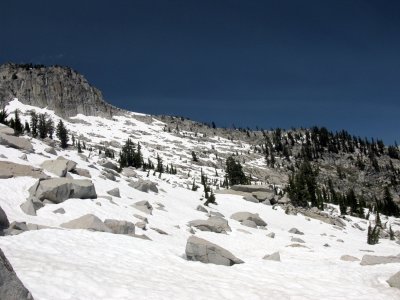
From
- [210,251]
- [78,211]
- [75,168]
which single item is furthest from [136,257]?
[75,168]

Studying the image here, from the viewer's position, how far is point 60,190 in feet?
74.7

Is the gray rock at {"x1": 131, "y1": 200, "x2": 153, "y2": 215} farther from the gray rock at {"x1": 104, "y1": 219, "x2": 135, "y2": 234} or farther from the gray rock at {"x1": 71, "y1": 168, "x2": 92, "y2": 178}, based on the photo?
the gray rock at {"x1": 104, "y1": 219, "x2": 135, "y2": 234}

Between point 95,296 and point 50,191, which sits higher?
point 50,191

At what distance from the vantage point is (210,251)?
1599cm

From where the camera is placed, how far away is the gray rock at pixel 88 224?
60.6 feet

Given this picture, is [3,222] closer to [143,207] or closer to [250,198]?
[143,207]

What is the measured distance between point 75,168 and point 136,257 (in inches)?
793

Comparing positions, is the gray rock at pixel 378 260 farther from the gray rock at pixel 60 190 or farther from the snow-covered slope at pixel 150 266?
the gray rock at pixel 60 190

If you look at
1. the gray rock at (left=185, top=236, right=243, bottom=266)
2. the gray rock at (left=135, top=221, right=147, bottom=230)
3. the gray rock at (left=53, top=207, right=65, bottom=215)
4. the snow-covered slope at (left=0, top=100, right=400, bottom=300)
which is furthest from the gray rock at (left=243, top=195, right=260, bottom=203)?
the gray rock at (left=185, top=236, right=243, bottom=266)

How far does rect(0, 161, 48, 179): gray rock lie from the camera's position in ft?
78.8

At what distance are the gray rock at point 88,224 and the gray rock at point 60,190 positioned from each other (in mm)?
4070

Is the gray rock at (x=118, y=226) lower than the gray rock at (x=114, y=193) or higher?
lower

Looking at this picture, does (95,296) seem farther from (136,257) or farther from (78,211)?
(78,211)

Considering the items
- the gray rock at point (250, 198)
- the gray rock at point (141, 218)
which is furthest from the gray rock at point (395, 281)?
the gray rock at point (250, 198)
